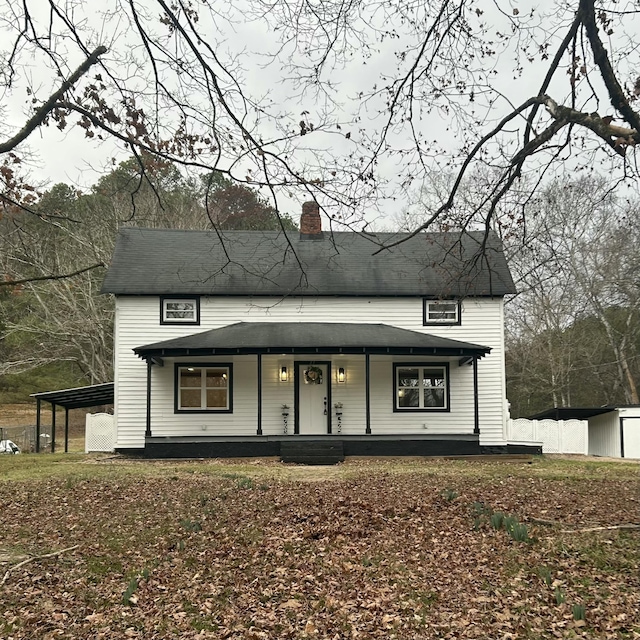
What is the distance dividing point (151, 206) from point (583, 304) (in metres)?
22.1

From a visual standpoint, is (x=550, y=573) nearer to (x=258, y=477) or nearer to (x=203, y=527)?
(x=203, y=527)

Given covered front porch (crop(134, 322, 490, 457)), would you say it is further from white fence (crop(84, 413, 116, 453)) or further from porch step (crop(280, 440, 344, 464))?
white fence (crop(84, 413, 116, 453))

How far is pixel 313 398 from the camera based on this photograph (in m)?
20.0

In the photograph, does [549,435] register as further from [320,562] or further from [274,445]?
[320,562]

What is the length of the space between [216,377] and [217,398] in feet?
2.05

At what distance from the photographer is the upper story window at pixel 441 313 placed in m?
20.4

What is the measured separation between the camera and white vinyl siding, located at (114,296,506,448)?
1961 centimetres

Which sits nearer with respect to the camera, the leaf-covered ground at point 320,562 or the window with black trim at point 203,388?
the leaf-covered ground at point 320,562

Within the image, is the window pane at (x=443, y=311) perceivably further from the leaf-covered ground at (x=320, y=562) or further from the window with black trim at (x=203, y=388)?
the leaf-covered ground at (x=320, y=562)

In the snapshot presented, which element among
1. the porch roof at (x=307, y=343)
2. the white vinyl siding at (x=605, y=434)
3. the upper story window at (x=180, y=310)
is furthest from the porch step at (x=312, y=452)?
the white vinyl siding at (x=605, y=434)

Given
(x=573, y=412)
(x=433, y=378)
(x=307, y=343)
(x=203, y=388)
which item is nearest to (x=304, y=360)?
(x=307, y=343)

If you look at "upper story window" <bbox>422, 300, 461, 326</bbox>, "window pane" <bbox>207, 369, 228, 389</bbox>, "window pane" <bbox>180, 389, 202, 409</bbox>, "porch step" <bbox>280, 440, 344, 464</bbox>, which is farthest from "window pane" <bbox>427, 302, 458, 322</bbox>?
"window pane" <bbox>180, 389, 202, 409</bbox>

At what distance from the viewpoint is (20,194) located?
707cm

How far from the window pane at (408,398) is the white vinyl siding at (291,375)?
337 millimetres
